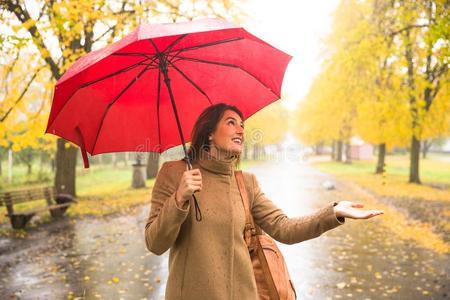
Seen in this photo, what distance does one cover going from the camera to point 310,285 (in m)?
6.00

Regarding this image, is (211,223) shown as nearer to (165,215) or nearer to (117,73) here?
(165,215)

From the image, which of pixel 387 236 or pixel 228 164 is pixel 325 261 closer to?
pixel 387 236

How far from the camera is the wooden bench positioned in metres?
9.91

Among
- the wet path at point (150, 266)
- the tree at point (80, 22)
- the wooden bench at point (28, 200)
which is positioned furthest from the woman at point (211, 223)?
the wooden bench at point (28, 200)

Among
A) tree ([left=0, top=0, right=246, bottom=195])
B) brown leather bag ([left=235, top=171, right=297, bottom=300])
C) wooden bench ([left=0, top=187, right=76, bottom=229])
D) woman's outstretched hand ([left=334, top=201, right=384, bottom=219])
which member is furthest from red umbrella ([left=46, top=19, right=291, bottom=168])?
wooden bench ([left=0, top=187, right=76, bottom=229])

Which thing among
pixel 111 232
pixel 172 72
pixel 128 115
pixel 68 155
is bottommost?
pixel 111 232

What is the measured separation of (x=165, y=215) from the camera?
2105 mm

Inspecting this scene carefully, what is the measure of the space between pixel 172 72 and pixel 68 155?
12.3 metres

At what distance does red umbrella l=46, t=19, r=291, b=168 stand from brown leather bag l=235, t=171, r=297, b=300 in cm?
67

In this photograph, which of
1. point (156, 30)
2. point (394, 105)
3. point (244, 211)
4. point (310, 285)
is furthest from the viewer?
point (394, 105)

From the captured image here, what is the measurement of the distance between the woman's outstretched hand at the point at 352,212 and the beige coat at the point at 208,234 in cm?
4

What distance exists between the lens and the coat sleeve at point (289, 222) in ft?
7.66

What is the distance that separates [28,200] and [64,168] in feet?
11.3

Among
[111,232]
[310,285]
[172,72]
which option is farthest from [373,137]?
[172,72]
